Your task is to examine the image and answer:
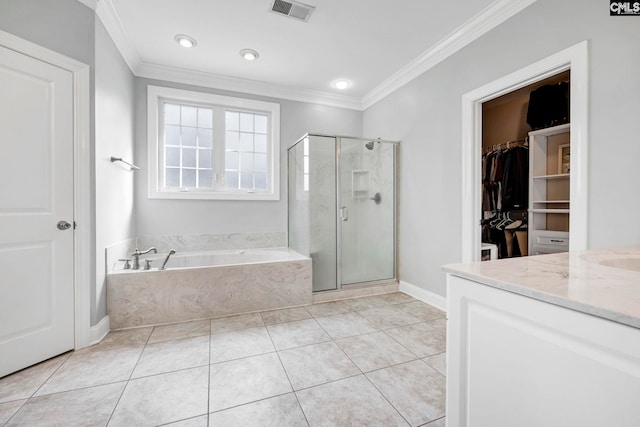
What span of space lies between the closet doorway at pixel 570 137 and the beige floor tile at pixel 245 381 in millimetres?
1769

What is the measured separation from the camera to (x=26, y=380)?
5.10ft

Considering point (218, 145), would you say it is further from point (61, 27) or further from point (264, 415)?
point (264, 415)

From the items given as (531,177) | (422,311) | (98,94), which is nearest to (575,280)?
(422,311)

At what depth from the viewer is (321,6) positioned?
6.80 feet

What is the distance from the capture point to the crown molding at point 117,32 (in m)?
2.02

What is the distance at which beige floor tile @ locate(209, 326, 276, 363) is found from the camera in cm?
183

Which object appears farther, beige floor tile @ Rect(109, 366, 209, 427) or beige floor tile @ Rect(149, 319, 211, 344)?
beige floor tile @ Rect(149, 319, 211, 344)

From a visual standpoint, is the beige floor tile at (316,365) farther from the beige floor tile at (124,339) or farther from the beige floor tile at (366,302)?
the beige floor tile at (124,339)

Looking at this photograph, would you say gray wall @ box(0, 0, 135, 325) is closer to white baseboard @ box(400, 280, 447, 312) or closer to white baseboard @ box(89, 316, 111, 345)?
white baseboard @ box(89, 316, 111, 345)

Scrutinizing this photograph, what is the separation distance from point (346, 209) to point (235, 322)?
1.61 metres

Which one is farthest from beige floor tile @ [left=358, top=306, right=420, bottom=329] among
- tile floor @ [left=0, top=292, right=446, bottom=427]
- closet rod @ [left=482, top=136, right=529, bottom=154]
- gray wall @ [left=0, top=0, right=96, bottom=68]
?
gray wall @ [left=0, top=0, right=96, bottom=68]

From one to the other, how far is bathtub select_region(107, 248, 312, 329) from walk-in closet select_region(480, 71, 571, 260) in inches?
81.4

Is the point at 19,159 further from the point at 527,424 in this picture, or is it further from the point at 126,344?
the point at 527,424

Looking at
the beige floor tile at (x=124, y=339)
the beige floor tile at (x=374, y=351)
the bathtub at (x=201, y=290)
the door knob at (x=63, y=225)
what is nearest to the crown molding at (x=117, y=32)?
the door knob at (x=63, y=225)
